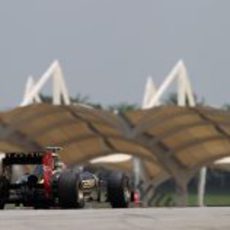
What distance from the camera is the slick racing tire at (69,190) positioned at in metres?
20.9

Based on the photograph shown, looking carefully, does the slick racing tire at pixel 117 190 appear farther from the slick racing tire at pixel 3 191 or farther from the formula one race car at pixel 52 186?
the slick racing tire at pixel 3 191

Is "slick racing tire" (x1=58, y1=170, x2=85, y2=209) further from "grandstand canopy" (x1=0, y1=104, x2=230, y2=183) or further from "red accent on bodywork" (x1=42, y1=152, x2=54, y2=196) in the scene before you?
"grandstand canopy" (x1=0, y1=104, x2=230, y2=183)

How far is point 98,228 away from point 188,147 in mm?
48667

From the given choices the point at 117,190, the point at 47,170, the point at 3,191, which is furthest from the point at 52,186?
the point at 117,190

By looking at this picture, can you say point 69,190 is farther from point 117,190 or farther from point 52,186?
point 117,190

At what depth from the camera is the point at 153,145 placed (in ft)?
195

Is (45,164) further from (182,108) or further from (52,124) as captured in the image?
(52,124)

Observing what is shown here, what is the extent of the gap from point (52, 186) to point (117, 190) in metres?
1.77

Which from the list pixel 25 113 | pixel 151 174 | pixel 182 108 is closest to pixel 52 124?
pixel 25 113

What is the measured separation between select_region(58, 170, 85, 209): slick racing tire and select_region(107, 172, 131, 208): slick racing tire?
1.43 m

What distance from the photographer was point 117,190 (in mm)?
22547

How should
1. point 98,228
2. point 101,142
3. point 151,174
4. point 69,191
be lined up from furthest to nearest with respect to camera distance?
1. point 151,174
2. point 101,142
3. point 69,191
4. point 98,228

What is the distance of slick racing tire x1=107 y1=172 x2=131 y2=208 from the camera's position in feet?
74.0

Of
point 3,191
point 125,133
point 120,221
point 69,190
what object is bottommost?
point 120,221
